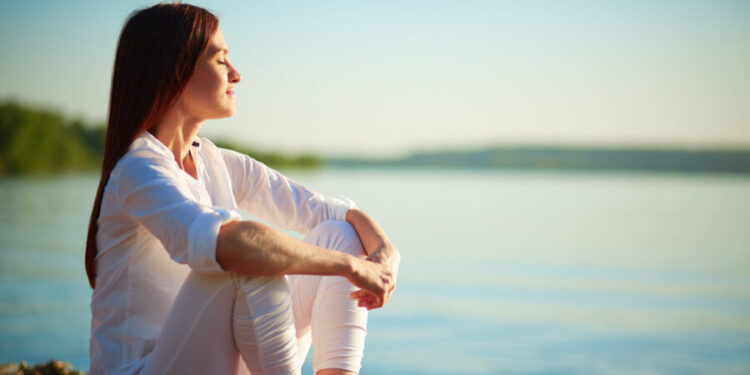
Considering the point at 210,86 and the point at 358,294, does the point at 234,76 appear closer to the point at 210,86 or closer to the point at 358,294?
the point at 210,86

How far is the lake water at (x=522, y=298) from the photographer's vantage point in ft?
11.5

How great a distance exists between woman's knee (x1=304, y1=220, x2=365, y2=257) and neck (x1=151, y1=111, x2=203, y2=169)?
37cm

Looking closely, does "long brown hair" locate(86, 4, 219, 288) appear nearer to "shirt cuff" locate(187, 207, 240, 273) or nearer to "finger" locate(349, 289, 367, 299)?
"shirt cuff" locate(187, 207, 240, 273)

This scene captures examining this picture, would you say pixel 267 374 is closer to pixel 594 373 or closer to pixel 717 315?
pixel 594 373

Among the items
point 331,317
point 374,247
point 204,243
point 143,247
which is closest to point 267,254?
point 204,243

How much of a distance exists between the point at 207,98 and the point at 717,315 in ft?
14.6

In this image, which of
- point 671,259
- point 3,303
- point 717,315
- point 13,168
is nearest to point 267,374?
point 3,303

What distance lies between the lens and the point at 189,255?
1179 mm

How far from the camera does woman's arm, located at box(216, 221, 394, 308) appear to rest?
46.5 inches

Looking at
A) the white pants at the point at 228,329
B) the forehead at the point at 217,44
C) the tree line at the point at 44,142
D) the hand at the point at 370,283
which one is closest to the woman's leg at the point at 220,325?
the white pants at the point at 228,329

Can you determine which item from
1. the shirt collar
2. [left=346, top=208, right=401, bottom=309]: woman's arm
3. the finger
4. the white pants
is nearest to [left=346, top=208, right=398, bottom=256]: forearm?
[left=346, top=208, right=401, bottom=309]: woman's arm

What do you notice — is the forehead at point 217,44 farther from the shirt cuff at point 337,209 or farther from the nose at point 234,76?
the shirt cuff at point 337,209

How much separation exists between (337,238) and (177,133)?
45cm

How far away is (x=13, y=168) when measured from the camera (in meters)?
20.2
